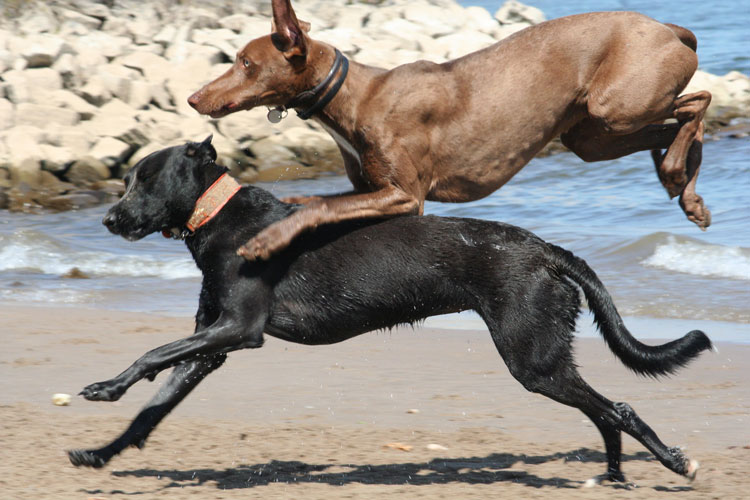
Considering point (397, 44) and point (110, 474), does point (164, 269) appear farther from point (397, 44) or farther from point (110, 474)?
point (397, 44)

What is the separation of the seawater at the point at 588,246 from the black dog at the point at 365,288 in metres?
3.12

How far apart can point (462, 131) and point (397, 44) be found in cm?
1573

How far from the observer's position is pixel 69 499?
14.8 feet

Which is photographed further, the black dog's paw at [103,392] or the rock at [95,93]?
the rock at [95,93]

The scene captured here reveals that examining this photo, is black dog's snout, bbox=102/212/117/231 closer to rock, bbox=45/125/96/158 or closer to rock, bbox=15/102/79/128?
rock, bbox=45/125/96/158

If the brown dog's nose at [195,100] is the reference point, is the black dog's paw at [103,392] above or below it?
below

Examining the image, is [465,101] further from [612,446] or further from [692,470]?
[692,470]

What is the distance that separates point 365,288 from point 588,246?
664cm

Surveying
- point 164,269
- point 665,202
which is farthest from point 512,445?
point 665,202

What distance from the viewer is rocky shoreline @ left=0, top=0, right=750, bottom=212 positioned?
15.0 m

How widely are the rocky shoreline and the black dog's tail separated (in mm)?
10667

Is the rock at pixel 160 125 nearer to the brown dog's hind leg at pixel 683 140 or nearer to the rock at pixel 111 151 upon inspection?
the rock at pixel 111 151

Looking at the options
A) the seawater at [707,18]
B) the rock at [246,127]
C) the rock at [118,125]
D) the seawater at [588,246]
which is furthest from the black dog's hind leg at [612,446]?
the seawater at [707,18]

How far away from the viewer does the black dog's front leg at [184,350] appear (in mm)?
4531
